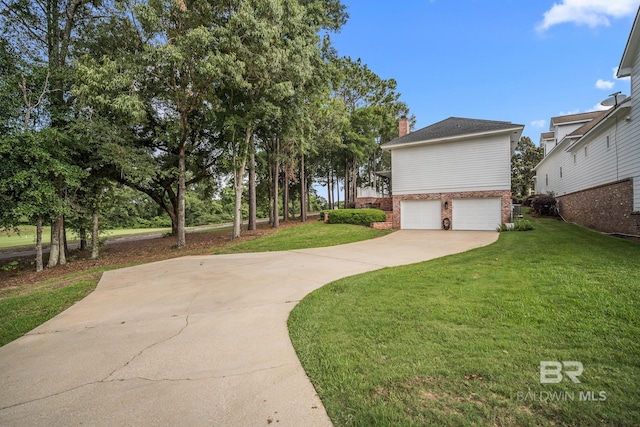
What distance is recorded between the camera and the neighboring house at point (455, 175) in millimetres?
13281

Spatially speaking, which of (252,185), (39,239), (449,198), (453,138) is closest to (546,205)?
(449,198)

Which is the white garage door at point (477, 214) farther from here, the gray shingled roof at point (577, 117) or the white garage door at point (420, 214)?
the gray shingled roof at point (577, 117)

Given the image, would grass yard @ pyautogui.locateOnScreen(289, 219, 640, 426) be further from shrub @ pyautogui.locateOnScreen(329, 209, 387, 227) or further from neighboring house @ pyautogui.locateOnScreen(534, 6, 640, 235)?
shrub @ pyautogui.locateOnScreen(329, 209, 387, 227)

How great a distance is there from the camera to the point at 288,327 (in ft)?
11.2

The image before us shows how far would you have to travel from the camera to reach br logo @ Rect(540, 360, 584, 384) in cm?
207

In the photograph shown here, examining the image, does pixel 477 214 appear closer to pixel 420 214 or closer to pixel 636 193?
pixel 420 214

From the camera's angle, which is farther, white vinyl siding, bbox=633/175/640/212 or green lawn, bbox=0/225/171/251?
green lawn, bbox=0/225/171/251

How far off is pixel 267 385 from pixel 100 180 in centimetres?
1211

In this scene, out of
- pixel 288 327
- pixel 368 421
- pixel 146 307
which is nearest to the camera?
pixel 368 421

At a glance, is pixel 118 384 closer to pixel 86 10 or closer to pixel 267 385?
pixel 267 385

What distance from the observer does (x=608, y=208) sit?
32.7 ft

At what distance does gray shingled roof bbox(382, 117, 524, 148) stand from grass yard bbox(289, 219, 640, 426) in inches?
386

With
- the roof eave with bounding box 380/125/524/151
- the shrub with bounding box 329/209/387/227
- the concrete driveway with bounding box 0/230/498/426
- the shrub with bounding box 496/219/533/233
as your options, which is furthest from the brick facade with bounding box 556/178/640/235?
the concrete driveway with bounding box 0/230/498/426

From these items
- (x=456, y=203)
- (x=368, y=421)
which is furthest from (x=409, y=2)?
Result: (x=368, y=421)
